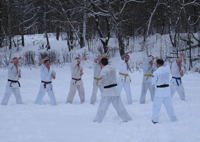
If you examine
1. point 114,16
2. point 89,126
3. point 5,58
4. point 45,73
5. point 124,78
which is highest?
point 114,16

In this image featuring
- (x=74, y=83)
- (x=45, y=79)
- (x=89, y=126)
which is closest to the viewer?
(x=89, y=126)

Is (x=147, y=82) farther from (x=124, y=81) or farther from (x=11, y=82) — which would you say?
(x=11, y=82)

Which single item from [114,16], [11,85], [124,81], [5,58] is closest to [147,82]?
[124,81]

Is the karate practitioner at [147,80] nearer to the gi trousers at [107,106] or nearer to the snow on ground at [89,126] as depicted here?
the snow on ground at [89,126]

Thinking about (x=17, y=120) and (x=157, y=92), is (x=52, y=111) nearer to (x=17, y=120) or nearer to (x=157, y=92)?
(x=17, y=120)

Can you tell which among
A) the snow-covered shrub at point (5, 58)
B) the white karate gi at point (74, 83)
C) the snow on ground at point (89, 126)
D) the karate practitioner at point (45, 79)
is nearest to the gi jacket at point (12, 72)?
the karate practitioner at point (45, 79)

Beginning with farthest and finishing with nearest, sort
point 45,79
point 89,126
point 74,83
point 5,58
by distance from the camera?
point 5,58 → point 74,83 → point 45,79 → point 89,126

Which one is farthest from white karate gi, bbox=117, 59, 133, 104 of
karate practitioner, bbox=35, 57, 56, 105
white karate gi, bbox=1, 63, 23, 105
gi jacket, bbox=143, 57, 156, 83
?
white karate gi, bbox=1, 63, 23, 105

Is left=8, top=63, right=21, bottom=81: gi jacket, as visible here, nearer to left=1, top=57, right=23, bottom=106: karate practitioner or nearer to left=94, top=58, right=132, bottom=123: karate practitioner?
left=1, top=57, right=23, bottom=106: karate practitioner

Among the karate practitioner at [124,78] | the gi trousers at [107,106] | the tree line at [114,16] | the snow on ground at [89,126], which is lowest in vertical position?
the snow on ground at [89,126]

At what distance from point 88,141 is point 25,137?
132 cm

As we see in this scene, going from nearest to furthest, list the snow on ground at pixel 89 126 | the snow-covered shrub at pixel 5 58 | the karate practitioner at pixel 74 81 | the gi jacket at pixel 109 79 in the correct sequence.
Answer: the snow on ground at pixel 89 126
the gi jacket at pixel 109 79
the karate practitioner at pixel 74 81
the snow-covered shrub at pixel 5 58

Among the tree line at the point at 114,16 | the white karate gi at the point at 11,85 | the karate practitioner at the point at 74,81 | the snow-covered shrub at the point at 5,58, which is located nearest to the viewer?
the white karate gi at the point at 11,85

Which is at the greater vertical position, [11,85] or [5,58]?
[5,58]
